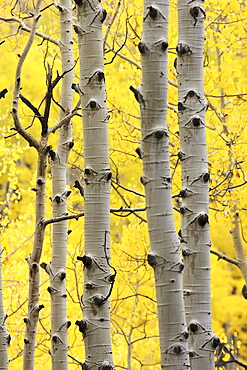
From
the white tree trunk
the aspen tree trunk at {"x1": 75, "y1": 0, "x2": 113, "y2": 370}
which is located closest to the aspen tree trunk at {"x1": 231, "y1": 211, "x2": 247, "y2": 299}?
the white tree trunk

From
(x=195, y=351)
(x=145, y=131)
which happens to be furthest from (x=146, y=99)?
(x=195, y=351)

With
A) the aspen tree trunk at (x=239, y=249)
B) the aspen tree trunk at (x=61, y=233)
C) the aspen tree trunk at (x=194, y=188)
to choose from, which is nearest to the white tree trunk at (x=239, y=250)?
the aspen tree trunk at (x=239, y=249)

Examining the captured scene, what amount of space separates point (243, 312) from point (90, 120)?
11.4 metres

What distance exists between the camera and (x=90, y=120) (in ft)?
7.80

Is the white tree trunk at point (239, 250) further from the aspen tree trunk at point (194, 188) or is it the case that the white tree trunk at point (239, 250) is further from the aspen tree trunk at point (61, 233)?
the aspen tree trunk at point (194, 188)

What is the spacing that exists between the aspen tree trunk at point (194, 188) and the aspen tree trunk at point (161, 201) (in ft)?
1.38

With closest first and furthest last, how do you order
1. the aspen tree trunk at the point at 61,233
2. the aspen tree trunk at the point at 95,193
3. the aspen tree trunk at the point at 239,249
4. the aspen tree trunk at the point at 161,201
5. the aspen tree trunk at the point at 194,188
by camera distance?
the aspen tree trunk at the point at 161,201, the aspen tree trunk at the point at 95,193, the aspen tree trunk at the point at 194,188, the aspen tree trunk at the point at 61,233, the aspen tree trunk at the point at 239,249

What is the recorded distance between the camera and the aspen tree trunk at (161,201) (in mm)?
2107

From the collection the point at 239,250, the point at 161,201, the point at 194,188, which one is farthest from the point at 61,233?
the point at 239,250

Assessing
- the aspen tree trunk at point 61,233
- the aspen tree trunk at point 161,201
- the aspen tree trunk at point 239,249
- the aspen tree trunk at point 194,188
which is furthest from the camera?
the aspen tree trunk at point 239,249

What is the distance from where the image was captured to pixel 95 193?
2.34 metres

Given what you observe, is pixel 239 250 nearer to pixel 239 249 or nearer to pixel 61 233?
pixel 239 249

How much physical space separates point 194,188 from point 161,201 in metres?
0.50

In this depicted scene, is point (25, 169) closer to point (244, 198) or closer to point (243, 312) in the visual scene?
point (243, 312)
